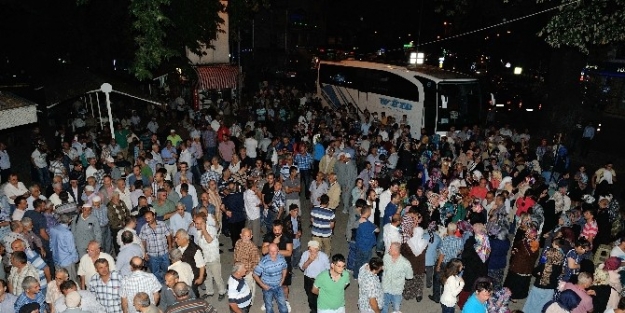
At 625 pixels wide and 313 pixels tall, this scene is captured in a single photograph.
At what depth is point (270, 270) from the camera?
6695mm

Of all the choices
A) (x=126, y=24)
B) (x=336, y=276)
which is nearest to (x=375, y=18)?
(x=126, y=24)

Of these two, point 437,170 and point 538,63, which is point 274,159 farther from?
point 538,63

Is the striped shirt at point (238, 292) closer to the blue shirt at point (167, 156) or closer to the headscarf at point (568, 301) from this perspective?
the headscarf at point (568, 301)

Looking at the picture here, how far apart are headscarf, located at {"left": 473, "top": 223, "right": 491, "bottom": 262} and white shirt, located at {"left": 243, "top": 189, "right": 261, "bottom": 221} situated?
3.91 metres

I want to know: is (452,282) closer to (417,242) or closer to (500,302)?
(500,302)

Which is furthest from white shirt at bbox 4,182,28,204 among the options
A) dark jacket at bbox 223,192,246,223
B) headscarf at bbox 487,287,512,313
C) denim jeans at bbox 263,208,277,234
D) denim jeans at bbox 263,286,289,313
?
headscarf at bbox 487,287,512,313

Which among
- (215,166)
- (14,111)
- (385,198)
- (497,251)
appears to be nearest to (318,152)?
(215,166)

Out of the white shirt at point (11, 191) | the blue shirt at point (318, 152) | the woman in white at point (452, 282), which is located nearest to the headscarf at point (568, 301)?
the woman in white at point (452, 282)

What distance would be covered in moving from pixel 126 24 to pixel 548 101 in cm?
1706

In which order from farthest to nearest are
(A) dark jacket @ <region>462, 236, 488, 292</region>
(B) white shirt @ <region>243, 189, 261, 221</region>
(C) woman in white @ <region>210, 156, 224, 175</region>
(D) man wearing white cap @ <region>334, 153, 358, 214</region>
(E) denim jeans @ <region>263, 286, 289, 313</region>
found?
1. (D) man wearing white cap @ <region>334, 153, 358, 214</region>
2. (C) woman in white @ <region>210, 156, 224, 175</region>
3. (B) white shirt @ <region>243, 189, 261, 221</region>
4. (A) dark jacket @ <region>462, 236, 488, 292</region>
5. (E) denim jeans @ <region>263, 286, 289, 313</region>

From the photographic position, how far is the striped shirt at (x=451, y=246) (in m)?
7.43

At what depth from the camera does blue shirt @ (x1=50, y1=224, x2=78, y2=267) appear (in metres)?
7.35

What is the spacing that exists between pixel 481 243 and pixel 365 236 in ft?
5.91

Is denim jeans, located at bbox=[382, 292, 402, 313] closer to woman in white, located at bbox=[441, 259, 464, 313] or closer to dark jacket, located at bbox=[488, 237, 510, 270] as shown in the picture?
woman in white, located at bbox=[441, 259, 464, 313]
